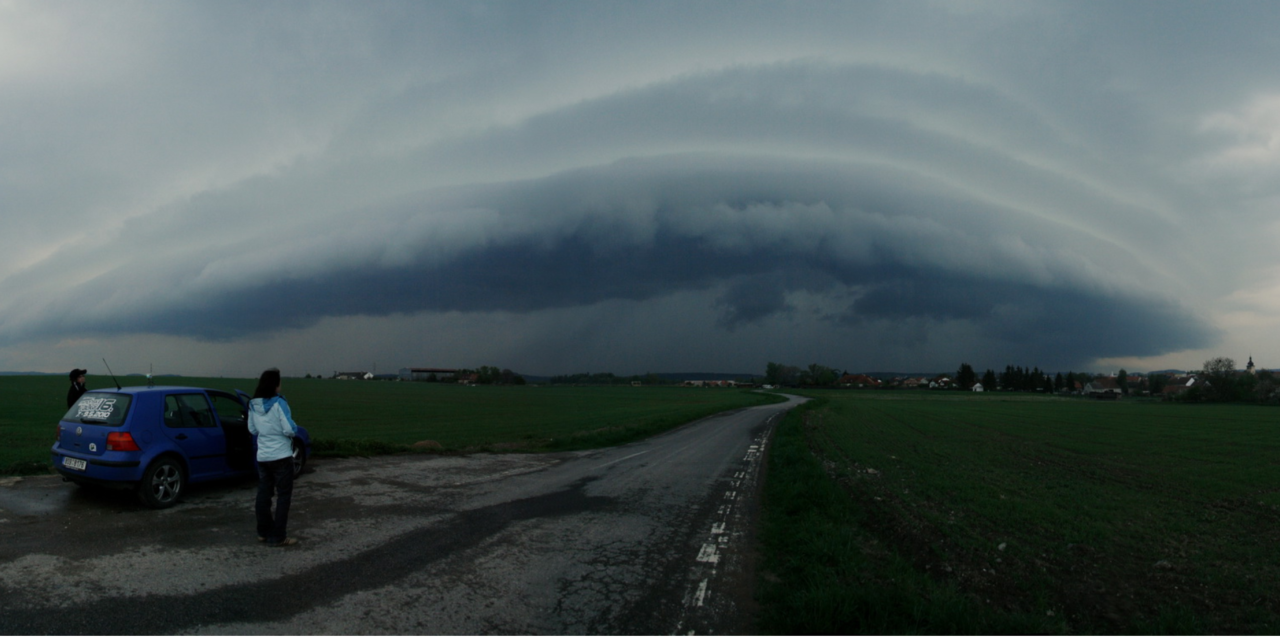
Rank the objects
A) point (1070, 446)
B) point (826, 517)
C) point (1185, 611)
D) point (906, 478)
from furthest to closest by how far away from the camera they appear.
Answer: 1. point (1070, 446)
2. point (906, 478)
3. point (826, 517)
4. point (1185, 611)

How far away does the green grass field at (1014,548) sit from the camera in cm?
612

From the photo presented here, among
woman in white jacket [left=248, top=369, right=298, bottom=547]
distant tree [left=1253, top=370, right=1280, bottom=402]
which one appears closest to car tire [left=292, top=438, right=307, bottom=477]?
woman in white jacket [left=248, top=369, right=298, bottom=547]

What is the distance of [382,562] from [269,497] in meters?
1.90

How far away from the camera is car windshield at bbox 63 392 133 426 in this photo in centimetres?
930

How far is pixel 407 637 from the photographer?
509cm

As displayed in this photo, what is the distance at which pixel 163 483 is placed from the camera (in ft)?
30.9

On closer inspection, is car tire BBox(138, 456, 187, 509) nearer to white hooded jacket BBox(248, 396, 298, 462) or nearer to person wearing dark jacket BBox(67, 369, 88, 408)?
white hooded jacket BBox(248, 396, 298, 462)

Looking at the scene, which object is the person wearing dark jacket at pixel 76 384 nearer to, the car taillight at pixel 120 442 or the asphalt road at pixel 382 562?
the asphalt road at pixel 382 562

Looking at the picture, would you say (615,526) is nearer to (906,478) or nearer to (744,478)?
(744,478)

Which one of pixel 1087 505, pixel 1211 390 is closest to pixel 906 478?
pixel 1087 505

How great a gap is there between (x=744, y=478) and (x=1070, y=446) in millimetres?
20129

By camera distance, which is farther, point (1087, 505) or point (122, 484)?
point (1087, 505)

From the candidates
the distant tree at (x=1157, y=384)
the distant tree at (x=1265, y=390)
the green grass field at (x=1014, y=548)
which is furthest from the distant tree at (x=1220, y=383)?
the green grass field at (x=1014, y=548)

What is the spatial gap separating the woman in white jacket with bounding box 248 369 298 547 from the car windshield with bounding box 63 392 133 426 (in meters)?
3.12
